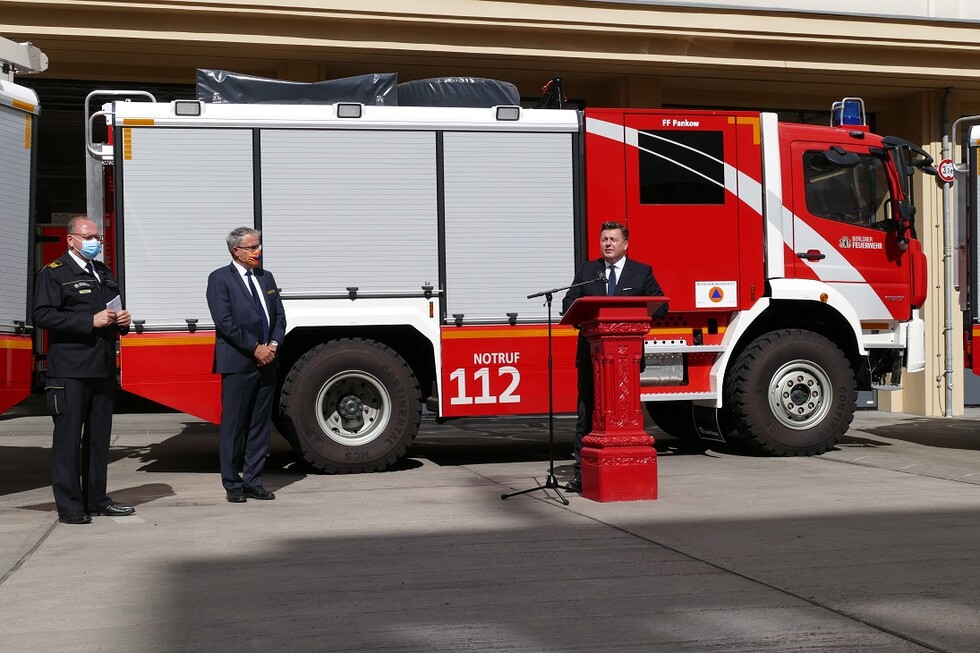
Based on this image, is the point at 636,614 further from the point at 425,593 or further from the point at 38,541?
the point at 38,541

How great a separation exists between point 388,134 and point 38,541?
445 cm

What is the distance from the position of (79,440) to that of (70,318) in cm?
76

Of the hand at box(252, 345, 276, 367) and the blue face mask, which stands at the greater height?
the blue face mask

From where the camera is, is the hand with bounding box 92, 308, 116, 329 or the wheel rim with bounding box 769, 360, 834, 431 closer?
the hand with bounding box 92, 308, 116, 329

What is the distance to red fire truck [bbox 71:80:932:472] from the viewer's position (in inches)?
364

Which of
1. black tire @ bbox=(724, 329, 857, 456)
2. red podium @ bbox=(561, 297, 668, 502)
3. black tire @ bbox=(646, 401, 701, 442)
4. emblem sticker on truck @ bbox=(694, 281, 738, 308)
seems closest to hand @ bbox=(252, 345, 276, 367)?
red podium @ bbox=(561, 297, 668, 502)

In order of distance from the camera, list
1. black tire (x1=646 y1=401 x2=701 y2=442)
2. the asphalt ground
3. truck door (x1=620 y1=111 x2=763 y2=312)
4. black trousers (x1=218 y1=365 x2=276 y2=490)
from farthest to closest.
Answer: black tire (x1=646 y1=401 x2=701 y2=442)
truck door (x1=620 y1=111 x2=763 y2=312)
black trousers (x1=218 y1=365 x2=276 y2=490)
the asphalt ground

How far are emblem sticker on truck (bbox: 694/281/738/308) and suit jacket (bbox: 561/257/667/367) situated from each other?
1780 millimetres

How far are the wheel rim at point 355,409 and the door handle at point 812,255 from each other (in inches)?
153

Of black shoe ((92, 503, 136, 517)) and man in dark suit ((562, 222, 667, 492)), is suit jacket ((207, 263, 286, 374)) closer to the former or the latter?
black shoe ((92, 503, 136, 517))

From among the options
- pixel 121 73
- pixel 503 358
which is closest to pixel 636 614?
pixel 503 358

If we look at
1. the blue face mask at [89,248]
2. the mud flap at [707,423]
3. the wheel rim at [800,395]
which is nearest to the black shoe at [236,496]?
the blue face mask at [89,248]

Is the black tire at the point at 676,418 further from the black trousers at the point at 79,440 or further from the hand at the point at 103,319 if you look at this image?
the hand at the point at 103,319

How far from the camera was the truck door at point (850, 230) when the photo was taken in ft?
34.1
